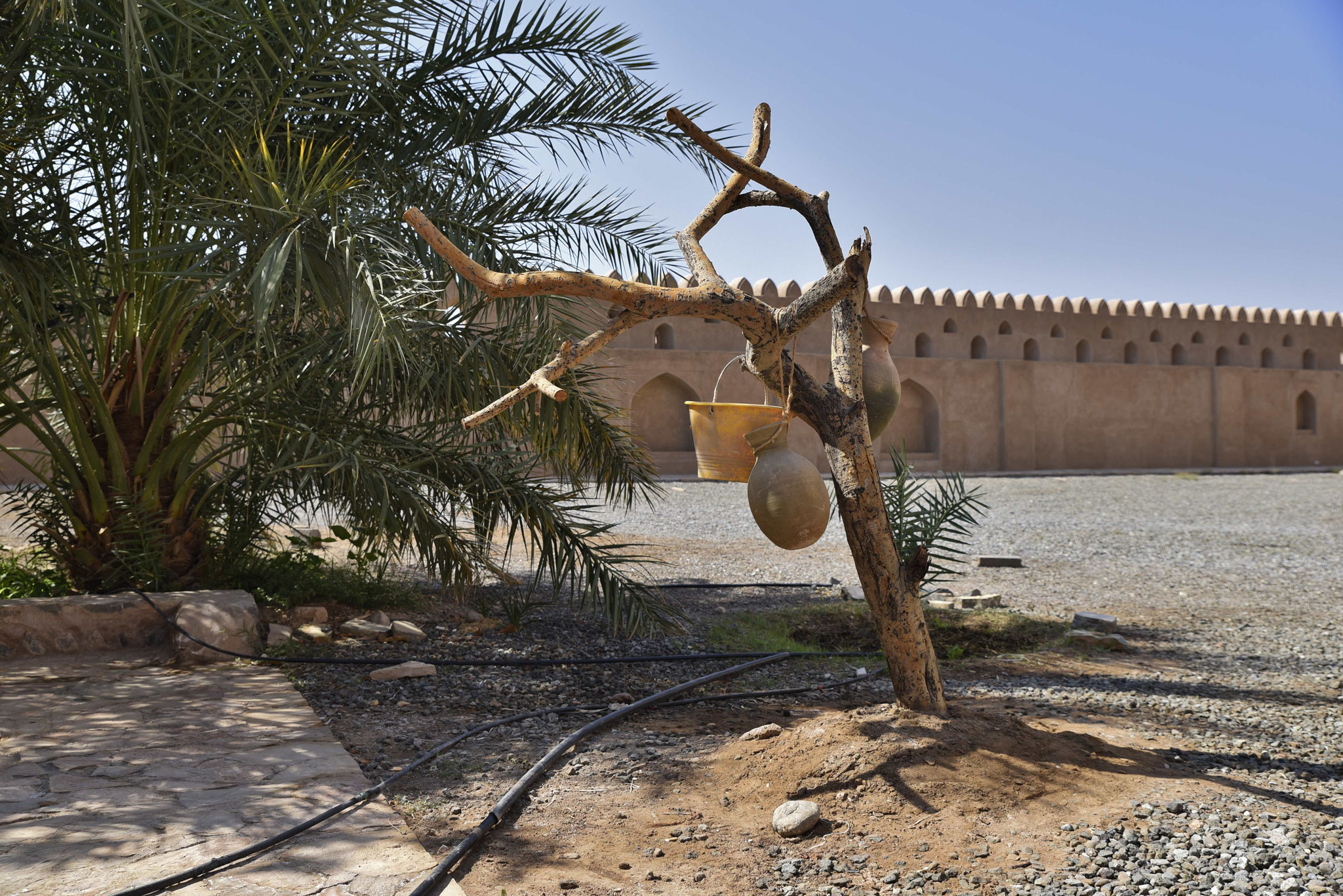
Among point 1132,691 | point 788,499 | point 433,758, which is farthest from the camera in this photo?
point 1132,691

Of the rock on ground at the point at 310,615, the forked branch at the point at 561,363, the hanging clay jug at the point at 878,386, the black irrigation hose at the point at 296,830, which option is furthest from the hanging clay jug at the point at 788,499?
the rock on ground at the point at 310,615

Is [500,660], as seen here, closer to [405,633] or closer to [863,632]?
[405,633]

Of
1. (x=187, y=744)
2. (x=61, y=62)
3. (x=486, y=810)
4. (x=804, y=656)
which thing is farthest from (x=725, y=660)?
(x=61, y=62)

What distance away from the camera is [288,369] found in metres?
4.55

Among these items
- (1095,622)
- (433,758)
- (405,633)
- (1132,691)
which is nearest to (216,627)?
(405,633)

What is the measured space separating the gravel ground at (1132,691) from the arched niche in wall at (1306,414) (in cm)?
1839

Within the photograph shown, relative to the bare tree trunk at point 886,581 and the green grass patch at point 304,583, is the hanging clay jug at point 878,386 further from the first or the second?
the green grass patch at point 304,583

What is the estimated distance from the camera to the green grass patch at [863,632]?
5016 millimetres

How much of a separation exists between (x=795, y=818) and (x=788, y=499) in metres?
0.91

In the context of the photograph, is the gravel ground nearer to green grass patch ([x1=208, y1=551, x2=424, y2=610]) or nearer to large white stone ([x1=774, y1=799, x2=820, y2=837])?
large white stone ([x1=774, y1=799, x2=820, y2=837])

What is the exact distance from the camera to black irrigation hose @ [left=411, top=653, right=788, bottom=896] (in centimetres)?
223

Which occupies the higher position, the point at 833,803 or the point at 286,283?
the point at 286,283

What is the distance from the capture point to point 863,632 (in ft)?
17.6

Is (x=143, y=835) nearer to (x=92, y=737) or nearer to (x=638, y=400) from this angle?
(x=92, y=737)
